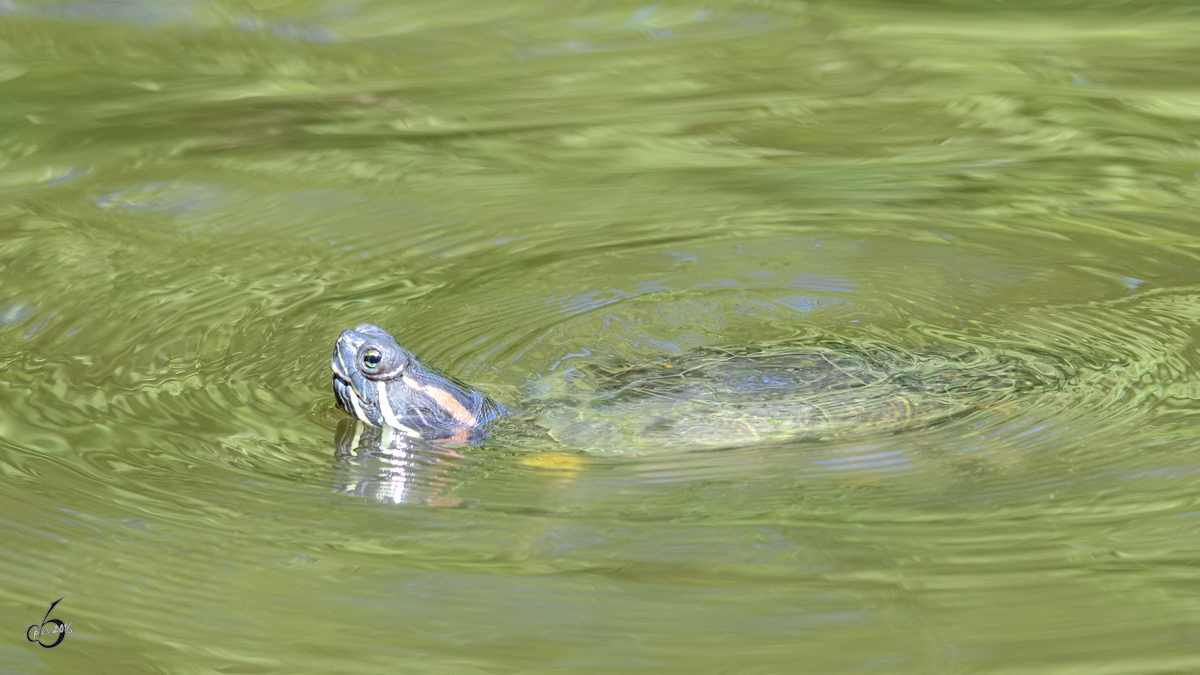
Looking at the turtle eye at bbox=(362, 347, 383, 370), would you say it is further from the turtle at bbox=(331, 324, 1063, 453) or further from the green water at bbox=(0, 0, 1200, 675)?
the green water at bbox=(0, 0, 1200, 675)

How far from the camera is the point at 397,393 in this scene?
3.25m

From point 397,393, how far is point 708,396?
78 cm

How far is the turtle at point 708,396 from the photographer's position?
3.09 meters

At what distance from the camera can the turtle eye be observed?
3209 mm

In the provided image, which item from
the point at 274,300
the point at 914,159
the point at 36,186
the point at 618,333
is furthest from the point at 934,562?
the point at 36,186

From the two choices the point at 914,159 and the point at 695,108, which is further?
the point at 695,108

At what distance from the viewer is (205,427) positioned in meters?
3.10

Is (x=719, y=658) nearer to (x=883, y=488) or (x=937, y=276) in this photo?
(x=883, y=488)

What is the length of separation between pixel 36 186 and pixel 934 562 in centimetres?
366

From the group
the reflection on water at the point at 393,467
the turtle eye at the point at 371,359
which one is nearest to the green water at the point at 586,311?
the reflection on water at the point at 393,467

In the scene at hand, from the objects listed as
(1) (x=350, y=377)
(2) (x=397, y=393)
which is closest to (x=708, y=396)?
(2) (x=397, y=393)

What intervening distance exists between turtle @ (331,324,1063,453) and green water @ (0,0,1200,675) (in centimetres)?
9

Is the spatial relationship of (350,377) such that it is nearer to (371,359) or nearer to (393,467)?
(371,359)

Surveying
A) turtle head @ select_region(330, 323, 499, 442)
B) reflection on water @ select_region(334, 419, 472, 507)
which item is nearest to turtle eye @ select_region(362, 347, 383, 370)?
turtle head @ select_region(330, 323, 499, 442)
